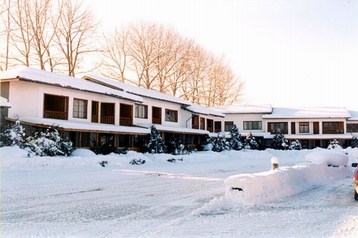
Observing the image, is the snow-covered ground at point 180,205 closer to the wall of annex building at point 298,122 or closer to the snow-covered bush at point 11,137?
the snow-covered bush at point 11,137

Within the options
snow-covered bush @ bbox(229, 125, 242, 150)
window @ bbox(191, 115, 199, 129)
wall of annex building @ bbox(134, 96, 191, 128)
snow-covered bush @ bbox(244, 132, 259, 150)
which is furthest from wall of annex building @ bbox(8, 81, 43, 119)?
snow-covered bush @ bbox(244, 132, 259, 150)

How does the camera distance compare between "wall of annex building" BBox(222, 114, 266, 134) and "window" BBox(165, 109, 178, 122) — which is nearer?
"window" BBox(165, 109, 178, 122)

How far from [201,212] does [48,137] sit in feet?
49.4

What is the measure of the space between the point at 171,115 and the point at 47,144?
1863 cm

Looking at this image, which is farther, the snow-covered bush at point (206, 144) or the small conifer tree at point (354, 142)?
the small conifer tree at point (354, 142)

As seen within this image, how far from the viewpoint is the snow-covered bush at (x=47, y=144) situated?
1995 centimetres

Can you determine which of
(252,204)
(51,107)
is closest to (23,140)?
(51,107)

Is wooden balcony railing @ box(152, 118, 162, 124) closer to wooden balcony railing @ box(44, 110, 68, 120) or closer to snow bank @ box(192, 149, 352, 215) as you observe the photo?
wooden balcony railing @ box(44, 110, 68, 120)

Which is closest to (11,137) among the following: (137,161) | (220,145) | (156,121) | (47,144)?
(47,144)

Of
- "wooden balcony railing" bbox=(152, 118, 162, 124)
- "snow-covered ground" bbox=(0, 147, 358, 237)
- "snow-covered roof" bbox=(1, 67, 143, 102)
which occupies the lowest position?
"snow-covered ground" bbox=(0, 147, 358, 237)

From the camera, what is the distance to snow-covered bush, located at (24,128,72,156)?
20.0m

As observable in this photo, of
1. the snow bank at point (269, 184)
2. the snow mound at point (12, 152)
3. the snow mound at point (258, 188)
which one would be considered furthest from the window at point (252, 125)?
the snow mound at point (258, 188)

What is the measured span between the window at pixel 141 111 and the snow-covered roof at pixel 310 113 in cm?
2225

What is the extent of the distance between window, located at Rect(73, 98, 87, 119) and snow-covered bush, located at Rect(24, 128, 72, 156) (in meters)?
4.75
